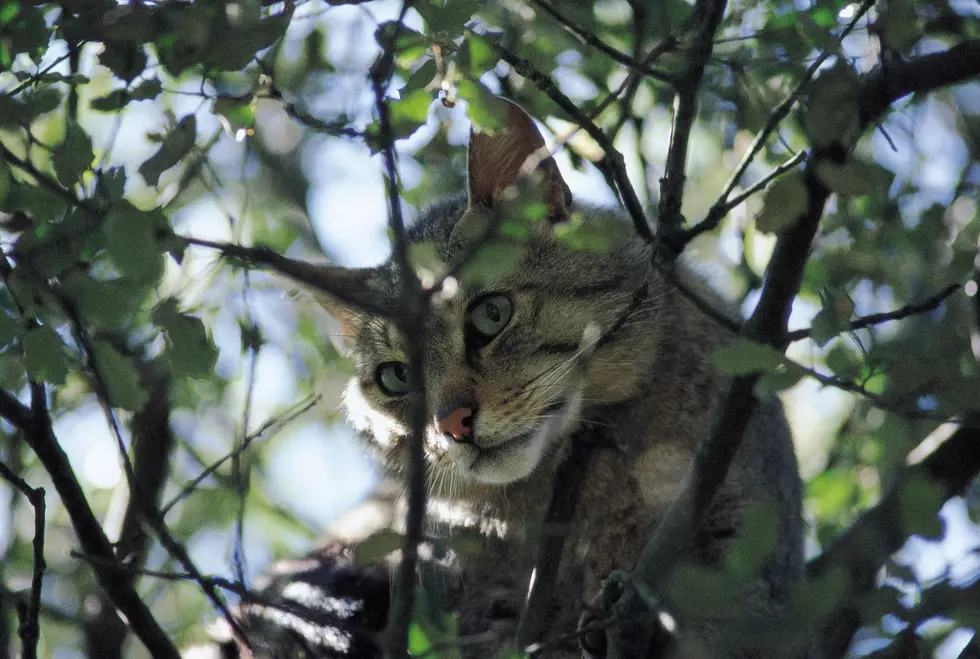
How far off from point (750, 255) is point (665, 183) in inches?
73.5

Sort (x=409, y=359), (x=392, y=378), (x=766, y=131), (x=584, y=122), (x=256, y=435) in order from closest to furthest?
(x=409, y=359)
(x=766, y=131)
(x=584, y=122)
(x=256, y=435)
(x=392, y=378)

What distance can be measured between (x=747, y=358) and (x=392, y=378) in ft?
7.48

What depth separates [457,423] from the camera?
10.9 ft

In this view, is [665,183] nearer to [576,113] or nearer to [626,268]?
[576,113]

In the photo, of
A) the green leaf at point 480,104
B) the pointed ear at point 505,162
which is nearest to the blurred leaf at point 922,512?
the green leaf at point 480,104

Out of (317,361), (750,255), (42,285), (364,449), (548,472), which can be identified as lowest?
(42,285)

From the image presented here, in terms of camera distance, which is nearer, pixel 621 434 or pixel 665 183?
pixel 665 183

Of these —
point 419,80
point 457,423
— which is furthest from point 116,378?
point 457,423

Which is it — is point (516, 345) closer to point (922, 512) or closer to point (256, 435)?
point (256, 435)

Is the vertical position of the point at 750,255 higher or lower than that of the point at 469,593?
higher

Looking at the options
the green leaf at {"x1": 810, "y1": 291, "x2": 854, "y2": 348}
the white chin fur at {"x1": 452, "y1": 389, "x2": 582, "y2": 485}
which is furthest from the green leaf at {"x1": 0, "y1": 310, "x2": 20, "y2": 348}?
the green leaf at {"x1": 810, "y1": 291, "x2": 854, "y2": 348}

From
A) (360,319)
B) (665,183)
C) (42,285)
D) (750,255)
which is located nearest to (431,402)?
(360,319)

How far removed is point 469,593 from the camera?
Result: 3.78 meters

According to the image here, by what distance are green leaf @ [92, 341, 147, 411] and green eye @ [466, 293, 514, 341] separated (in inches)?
59.6
